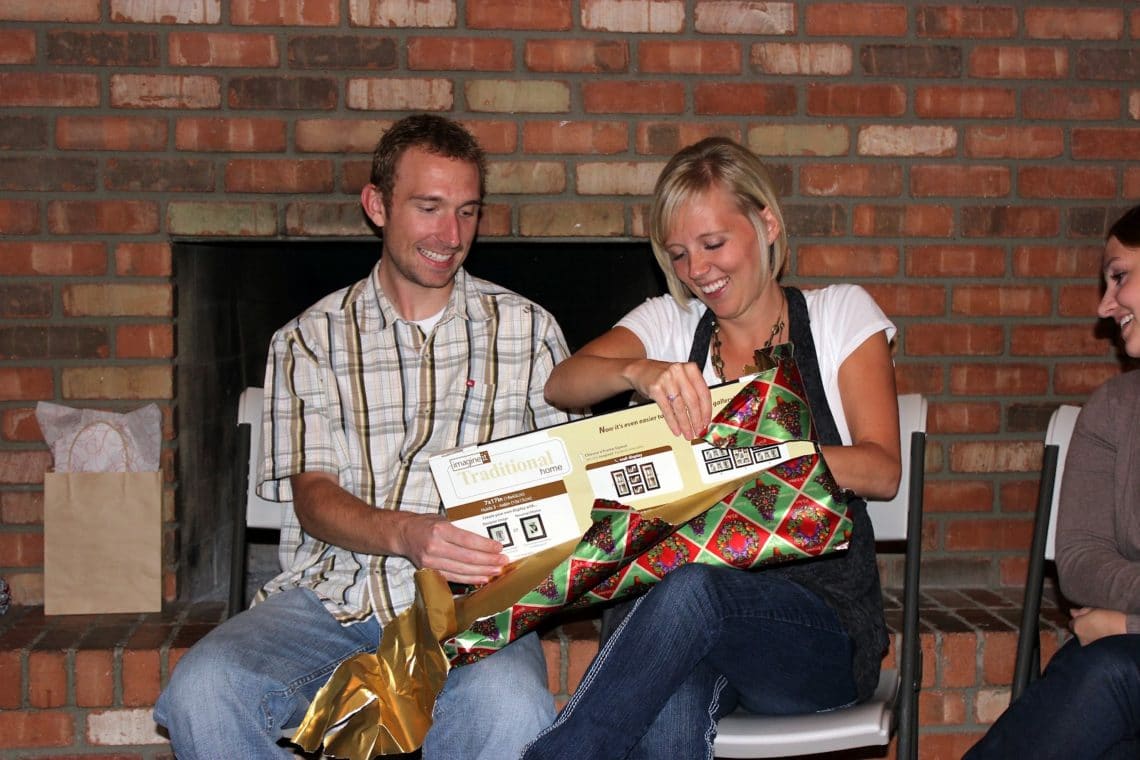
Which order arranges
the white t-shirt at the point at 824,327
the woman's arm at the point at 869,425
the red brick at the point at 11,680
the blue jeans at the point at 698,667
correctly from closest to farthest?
the blue jeans at the point at 698,667
the woman's arm at the point at 869,425
the white t-shirt at the point at 824,327
the red brick at the point at 11,680

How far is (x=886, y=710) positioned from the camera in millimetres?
1885

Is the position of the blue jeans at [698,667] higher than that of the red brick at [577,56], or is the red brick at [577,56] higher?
the red brick at [577,56]

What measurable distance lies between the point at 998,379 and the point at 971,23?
85 centimetres

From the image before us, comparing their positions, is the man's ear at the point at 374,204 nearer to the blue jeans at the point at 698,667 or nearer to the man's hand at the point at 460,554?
the man's hand at the point at 460,554

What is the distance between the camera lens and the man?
1.98 meters

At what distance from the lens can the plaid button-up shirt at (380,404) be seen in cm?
211

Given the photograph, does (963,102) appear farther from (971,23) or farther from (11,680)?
(11,680)

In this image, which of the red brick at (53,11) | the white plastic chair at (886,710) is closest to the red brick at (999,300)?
the white plastic chair at (886,710)

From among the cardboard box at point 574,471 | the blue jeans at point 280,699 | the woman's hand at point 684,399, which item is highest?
the woman's hand at point 684,399

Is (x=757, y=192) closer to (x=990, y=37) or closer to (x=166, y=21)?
(x=990, y=37)

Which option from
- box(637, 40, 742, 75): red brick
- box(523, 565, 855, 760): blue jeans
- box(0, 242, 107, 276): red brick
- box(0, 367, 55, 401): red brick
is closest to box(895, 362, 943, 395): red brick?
box(637, 40, 742, 75): red brick

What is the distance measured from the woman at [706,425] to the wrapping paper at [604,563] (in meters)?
0.06

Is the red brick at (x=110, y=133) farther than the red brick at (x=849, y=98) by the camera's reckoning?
No

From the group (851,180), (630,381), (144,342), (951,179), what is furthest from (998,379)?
(144,342)
